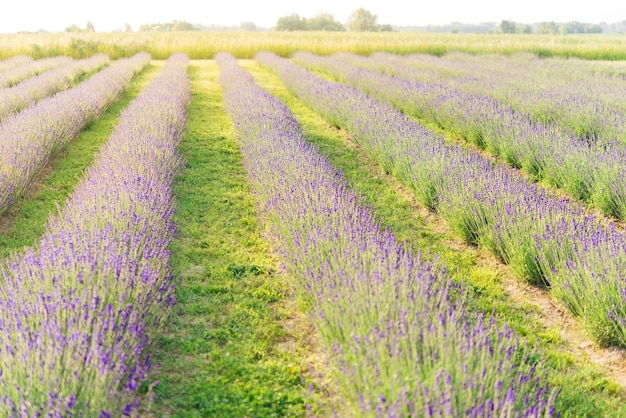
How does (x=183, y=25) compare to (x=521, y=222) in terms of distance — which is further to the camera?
(x=183, y=25)

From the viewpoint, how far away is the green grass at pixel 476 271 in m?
2.73

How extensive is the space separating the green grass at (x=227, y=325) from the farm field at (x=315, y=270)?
0.02 meters

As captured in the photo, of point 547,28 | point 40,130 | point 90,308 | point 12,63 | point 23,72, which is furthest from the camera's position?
point 547,28

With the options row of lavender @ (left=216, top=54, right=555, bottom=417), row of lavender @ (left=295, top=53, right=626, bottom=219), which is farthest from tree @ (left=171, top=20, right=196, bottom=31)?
row of lavender @ (left=216, top=54, right=555, bottom=417)

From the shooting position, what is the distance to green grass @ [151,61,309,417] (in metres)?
2.70

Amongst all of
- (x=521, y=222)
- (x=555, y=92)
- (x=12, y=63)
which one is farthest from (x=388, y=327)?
(x=12, y=63)

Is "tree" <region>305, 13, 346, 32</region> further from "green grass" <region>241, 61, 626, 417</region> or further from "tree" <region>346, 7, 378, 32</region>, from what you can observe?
"green grass" <region>241, 61, 626, 417</region>

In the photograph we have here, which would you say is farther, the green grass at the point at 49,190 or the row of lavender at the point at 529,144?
the row of lavender at the point at 529,144

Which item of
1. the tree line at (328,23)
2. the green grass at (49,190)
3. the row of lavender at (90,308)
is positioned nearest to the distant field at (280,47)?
the green grass at (49,190)

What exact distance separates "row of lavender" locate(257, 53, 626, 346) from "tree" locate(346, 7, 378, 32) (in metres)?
59.6

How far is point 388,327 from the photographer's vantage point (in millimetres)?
2477

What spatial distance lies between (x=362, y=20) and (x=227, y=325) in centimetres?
6443

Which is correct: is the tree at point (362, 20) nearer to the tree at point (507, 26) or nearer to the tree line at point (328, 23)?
the tree line at point (328, 23)

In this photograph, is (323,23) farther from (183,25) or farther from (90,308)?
(90,308)
